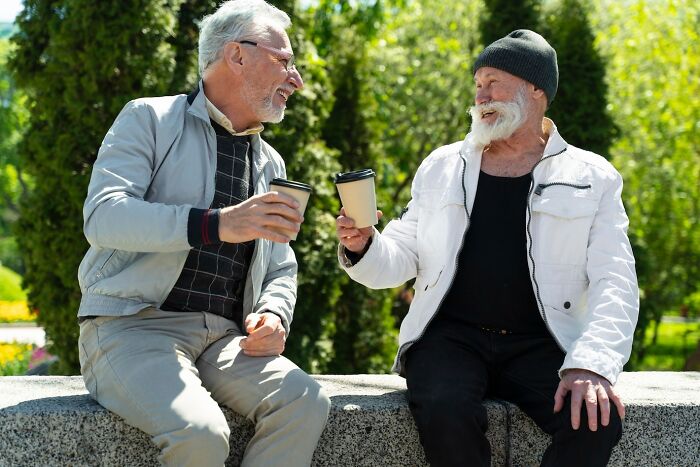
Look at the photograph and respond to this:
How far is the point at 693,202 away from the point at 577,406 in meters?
11.1

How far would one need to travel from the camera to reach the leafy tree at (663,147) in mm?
12602

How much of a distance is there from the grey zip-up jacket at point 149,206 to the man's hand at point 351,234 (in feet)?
0.92

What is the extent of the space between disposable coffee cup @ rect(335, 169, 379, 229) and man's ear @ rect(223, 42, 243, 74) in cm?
58

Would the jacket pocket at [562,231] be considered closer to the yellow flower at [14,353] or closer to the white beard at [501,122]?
the white beard at [501,122]

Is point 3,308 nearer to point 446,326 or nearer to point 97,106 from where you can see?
point 97,106

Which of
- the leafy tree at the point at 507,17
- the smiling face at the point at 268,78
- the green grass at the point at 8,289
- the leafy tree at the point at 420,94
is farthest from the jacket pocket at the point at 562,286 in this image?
the green grass at the point at 8,289

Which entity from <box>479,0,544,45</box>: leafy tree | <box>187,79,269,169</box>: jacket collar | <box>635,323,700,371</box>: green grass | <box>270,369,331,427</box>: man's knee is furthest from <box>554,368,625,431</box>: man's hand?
<box>635,323,700,371</box>: green grass

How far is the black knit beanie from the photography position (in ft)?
11.3

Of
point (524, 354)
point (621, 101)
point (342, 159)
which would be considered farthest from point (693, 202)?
point (524, 354)

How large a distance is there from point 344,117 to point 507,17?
172 cm

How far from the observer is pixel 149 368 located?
105 inches

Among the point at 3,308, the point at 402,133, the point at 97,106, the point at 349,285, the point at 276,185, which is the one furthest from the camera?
the point at 3,308

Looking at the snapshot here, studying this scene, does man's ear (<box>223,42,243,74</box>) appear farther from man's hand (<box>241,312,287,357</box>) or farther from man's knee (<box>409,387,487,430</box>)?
man's knee (<box>409,387,487,430</box>)

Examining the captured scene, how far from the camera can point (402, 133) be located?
1217 cm
